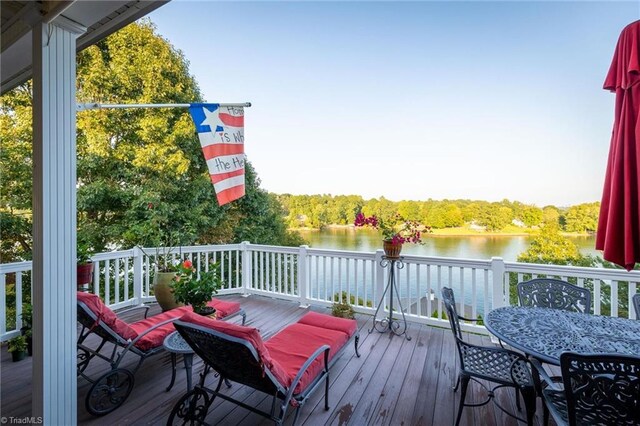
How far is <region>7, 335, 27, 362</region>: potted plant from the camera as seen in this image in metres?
3.08

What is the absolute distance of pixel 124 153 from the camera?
298 inches

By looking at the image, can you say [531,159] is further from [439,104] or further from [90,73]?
[90,73]

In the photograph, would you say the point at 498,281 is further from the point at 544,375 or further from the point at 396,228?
the point at 544,375

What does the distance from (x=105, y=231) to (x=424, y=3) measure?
32.6 feet

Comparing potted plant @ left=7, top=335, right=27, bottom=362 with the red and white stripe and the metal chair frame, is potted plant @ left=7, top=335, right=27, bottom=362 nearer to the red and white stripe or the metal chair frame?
the metal chair frame

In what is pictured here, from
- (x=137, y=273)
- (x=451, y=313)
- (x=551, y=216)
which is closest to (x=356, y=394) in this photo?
(x=451, y=313)

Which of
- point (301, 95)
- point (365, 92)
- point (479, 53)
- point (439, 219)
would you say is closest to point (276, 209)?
point (301, 95)

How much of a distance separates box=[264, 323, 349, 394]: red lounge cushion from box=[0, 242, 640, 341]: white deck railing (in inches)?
67.3

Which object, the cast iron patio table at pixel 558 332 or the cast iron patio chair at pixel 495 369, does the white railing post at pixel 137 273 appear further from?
the cast iron patio table at pixel 558 332

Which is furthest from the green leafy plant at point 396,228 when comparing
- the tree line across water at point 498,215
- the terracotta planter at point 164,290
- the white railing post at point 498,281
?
the terracotta planter at point 164,290

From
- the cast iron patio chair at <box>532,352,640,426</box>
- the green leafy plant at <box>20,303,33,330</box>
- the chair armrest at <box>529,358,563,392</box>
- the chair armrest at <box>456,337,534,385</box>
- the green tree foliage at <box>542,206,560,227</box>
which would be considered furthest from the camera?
the green tree foliage at <box>542,206,560,227</box>

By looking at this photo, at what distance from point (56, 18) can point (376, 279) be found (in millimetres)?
4324

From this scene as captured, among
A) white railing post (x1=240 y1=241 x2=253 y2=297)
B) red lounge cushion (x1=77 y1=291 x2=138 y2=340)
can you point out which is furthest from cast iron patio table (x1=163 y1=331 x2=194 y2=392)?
white railing post (x1=240 y1=241 x2=253 y2=297)

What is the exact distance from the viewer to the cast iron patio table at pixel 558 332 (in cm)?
182
